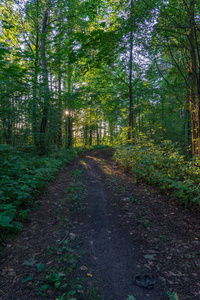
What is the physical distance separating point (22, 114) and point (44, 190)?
425 centimetres

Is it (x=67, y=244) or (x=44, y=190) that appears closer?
(x=67, y=244)

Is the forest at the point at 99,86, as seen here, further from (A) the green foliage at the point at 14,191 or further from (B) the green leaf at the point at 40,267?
(B) the green leaf at the point at 40,267

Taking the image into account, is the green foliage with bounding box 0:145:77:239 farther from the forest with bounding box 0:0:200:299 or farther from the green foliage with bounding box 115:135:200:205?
the green foliage with bounding box 115:135:200:205

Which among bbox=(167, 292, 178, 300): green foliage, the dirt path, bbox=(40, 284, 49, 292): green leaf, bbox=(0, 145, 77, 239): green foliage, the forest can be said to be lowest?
bbox=(167, 292, 178, 300): green foliage

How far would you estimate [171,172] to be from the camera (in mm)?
5562

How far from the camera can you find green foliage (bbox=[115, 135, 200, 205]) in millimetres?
4273

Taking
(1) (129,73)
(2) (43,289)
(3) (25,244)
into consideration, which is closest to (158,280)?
(2) (43,289)

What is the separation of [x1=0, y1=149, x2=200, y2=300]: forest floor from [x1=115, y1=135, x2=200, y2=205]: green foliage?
0.49m

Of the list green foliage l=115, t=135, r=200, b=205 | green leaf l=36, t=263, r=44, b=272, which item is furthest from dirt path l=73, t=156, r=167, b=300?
green foliage l=115, t=135, r=200, b=205

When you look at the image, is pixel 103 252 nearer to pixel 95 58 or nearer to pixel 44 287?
pixel 44 287

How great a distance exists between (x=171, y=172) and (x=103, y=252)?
4.08 m

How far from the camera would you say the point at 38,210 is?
394cm

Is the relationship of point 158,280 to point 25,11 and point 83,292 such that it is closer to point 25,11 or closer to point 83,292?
point 83,292

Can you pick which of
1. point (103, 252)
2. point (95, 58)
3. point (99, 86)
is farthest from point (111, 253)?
point (99, 86)
